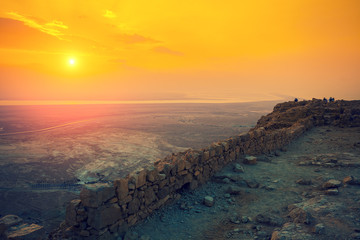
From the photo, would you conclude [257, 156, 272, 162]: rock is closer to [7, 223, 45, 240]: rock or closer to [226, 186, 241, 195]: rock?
[226, 186, 241, 195]: rock

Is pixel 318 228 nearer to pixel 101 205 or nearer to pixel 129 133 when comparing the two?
pixel 101 205

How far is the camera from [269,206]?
20.4 feet

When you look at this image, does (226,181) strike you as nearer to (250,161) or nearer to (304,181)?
(250,161)

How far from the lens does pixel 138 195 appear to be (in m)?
5.48

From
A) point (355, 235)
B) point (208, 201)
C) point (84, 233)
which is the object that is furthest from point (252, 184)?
point (84, 233)

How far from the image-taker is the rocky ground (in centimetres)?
482

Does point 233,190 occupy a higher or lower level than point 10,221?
higher

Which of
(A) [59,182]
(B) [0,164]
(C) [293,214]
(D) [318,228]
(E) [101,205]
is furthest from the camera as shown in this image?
(B) [0,164]

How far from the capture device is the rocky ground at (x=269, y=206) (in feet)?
15.8

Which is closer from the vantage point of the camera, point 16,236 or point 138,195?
point 138,195

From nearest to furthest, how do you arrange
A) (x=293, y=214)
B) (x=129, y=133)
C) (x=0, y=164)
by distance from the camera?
1. (x=293, y=214)
2. (x=0, y=164)
3. (x=129, y=133)

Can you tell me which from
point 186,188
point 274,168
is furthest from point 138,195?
point 274,168

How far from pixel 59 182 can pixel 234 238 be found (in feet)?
43.8

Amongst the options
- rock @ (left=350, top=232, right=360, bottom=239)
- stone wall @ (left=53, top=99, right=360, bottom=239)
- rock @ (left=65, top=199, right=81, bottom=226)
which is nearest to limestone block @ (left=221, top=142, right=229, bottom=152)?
stone wall @ (left=53, top=99, right=360, bottom=239)
